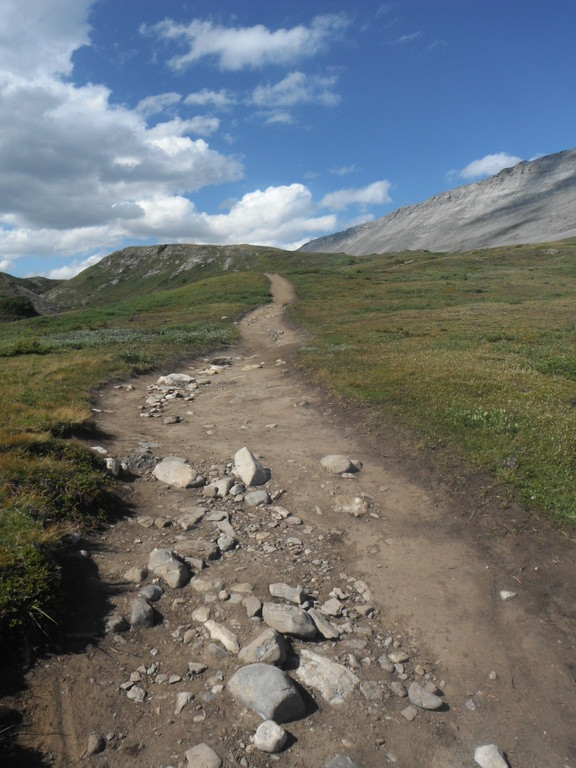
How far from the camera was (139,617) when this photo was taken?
19.2 ft

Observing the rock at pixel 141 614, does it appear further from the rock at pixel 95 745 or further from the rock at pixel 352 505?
the rock at pixel 352 505

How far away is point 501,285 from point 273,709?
66.7m

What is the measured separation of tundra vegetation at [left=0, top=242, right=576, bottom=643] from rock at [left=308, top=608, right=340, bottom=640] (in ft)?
10.5

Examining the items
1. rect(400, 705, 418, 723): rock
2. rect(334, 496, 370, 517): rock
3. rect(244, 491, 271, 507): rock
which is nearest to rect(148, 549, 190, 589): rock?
rect(244, 491, 271, 507): rock

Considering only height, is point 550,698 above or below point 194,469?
below

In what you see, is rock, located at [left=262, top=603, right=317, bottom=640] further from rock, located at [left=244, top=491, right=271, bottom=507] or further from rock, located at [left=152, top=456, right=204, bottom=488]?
rock, located at [left=152, top=456, right=204, bottom=488]

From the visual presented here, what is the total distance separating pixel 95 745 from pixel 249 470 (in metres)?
6.10

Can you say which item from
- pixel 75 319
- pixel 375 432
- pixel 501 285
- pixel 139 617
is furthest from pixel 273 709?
pixel 501 285

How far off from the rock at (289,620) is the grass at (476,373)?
17.0ft

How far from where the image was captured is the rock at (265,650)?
5.39m

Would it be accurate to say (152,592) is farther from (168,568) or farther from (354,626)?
(354,626)

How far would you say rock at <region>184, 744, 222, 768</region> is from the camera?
4.21 metres

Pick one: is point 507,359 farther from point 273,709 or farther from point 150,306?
point 150,306

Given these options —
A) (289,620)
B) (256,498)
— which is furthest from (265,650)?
(256,498)
